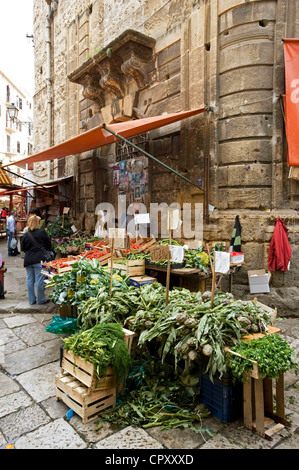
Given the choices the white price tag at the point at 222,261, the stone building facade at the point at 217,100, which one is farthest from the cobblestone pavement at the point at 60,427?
the stone building facade at the point at 217,100

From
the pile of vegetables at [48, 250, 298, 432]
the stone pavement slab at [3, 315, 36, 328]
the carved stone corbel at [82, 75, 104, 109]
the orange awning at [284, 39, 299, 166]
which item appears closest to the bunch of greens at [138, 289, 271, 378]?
the pile of vegetables at [48, 250, 298, 432]

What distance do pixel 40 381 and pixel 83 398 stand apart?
39.0 inches

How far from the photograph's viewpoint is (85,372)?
2.89 metres

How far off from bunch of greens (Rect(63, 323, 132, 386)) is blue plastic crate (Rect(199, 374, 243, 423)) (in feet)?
2.35

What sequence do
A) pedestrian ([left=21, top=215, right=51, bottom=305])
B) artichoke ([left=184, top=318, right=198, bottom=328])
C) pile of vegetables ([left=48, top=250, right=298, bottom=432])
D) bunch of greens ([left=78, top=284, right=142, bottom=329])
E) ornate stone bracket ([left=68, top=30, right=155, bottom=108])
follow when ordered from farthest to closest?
ornate stone bracket ([left=68, top=30, right=155, bottom=108])
pedestrian ([left=21, top=215, right=51, bottom=305])
bunch of greens ([left=78, top=284, right=142, bottom=329])
artichoke ([left=184, top=318, right=198, bottom=328])
pile of vegetables ([left=48, top=250, right=298, bottom=432])

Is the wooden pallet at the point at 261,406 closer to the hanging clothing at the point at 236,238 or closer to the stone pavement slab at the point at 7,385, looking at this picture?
the stone pavement slab at the point at 7,385

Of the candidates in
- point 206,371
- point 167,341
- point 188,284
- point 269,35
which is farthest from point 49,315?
point 269,35

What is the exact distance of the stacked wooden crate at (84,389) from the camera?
2.76 meters

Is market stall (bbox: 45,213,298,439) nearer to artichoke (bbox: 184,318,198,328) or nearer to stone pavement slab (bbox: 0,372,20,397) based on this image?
artichoke (bbox: 184,318,198,328)

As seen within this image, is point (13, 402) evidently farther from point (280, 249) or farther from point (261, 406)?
point (280, 249)

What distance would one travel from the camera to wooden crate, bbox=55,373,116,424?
2.75 metres

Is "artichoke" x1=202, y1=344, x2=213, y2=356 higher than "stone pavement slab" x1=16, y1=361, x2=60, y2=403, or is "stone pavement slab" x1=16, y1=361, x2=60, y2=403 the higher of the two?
"artichoke" x1=202, y1=344, x2=213, y2=356

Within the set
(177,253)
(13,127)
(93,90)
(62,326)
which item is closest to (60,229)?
(93,90)

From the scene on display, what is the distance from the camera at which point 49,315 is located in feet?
18.7
